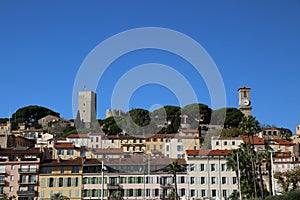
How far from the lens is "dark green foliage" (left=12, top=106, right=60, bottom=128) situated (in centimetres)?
15312

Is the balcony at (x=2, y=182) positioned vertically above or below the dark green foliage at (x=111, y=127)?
below

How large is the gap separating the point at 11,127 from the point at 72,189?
74.3 metres

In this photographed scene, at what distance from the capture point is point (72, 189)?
7044cm

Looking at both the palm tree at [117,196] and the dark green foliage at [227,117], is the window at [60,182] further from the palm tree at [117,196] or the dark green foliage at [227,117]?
the dark green foliage at [227,117]

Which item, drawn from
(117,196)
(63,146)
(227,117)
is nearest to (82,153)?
(63,146)

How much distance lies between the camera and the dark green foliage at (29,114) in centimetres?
15312

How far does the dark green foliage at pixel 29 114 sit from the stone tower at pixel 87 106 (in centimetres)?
1279

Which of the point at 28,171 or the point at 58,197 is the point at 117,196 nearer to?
the point at 58,197

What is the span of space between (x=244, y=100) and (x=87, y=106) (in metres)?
55.7

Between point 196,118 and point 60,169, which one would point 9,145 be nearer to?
point 60,169

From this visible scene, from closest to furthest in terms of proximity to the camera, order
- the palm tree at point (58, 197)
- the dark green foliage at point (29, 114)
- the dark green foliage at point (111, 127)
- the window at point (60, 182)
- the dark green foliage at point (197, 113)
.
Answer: the palm tree at point (58, 197) → the window at point (60, 182) → the dark green foliage at point (197, 113) → the dark green foliage at point (111, 127) → the dark green foliage at point (29, 114)

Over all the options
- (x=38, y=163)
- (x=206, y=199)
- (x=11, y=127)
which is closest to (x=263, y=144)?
(x=206, y=199)

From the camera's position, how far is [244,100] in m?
165

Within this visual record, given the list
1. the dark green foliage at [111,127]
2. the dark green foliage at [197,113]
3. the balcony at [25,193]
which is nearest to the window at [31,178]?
the balcony at [25,193]
